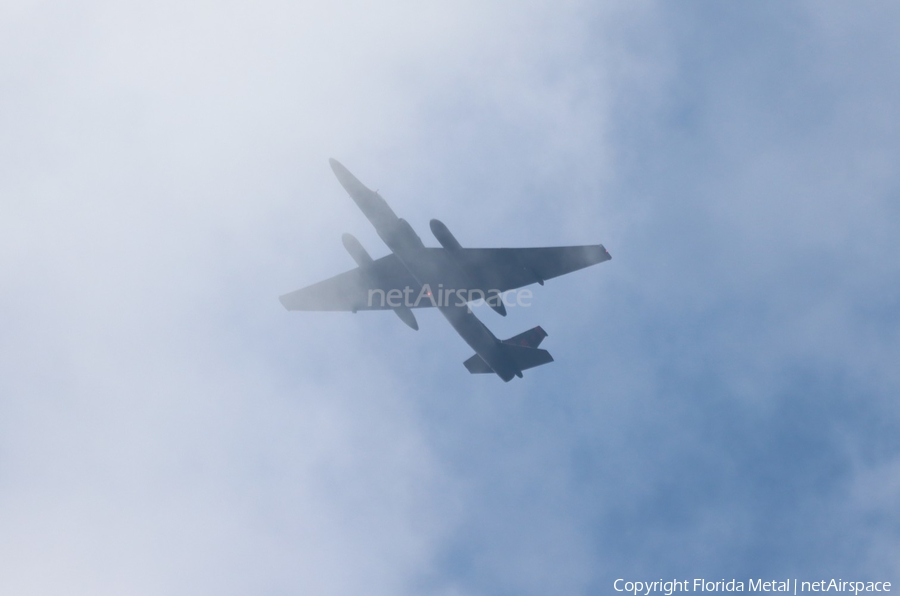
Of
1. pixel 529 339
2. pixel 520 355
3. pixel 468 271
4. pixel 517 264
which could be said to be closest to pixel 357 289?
pixel 468 271

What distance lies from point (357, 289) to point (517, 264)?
13.0 metres

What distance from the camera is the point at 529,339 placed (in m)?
47.7

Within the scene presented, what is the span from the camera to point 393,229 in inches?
1781

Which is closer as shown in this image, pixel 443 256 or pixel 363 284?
pixel 443 256

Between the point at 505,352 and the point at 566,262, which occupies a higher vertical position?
the point at 566,262

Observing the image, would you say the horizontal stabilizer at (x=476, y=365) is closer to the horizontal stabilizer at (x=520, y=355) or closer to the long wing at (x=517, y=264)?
the horizontal stabilizer at (x=520, y=355)

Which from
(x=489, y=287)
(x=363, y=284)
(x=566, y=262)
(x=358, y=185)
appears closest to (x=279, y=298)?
(x=363, y=284)

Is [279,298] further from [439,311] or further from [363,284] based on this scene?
[439,311]

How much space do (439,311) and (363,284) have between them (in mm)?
7848

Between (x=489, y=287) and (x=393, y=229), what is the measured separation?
7.62m

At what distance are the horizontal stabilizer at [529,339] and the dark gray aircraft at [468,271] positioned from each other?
7cm

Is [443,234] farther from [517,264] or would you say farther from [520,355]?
[520,355]

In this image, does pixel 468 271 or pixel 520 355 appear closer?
pixel 468 271

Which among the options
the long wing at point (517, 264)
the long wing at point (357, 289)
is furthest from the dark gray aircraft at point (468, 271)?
the long wing at point (357, 289)
